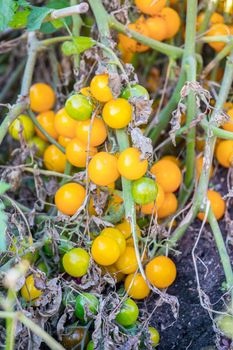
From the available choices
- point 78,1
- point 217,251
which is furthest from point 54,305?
point 78,1

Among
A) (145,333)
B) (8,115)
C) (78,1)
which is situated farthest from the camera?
(78,1)

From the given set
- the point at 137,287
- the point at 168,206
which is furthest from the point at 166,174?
the point at 137,287

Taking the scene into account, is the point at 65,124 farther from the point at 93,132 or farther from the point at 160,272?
the point at 160,272

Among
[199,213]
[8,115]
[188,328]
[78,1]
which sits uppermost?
[78,1]

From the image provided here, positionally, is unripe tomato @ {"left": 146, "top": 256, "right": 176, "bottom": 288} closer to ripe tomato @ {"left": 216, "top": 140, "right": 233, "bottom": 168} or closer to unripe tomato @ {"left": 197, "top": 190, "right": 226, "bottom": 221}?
unripe tomato @ {"left": 197, "top": 190, "right": 226, "bottom": 221}

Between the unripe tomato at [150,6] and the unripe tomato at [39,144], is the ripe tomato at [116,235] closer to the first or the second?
the unripe tomato at [39,144]

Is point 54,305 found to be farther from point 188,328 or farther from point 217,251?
point 217,251
